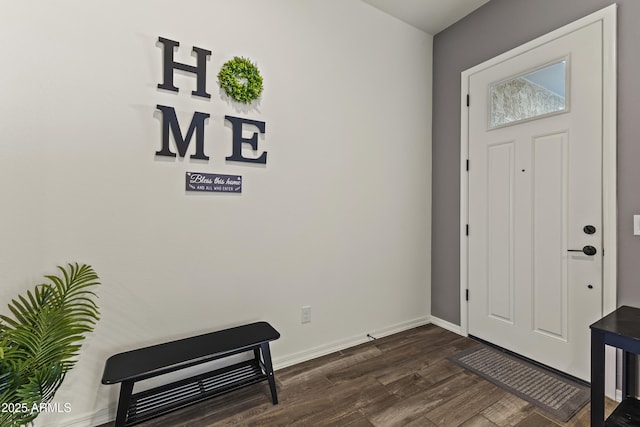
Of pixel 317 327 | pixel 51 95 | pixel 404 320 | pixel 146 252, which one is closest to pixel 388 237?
pixel 404 320

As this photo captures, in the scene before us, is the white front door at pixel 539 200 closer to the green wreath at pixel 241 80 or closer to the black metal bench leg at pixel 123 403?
the green wreath at pixel 241 80

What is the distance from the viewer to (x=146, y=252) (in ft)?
5.99

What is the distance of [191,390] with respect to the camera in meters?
1.81

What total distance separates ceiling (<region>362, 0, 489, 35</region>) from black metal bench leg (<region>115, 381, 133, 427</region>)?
3.30m

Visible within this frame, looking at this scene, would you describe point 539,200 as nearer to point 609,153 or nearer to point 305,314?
point 609,153

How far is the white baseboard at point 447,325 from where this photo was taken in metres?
2.89

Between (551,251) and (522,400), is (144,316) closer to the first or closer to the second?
(522,400)

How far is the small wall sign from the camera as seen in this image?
195 cm

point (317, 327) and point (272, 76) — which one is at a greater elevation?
point (272, 76)

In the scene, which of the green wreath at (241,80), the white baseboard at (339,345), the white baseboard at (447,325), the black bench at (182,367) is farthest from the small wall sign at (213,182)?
the white baseboard at (447,325)

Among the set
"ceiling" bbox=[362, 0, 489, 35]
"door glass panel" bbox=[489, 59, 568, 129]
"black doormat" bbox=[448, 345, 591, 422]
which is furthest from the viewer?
"ceiling" bbox=[362, 0, 489, 35]

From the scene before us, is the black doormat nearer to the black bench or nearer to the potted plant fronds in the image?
the black bench

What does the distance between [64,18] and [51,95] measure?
424mm

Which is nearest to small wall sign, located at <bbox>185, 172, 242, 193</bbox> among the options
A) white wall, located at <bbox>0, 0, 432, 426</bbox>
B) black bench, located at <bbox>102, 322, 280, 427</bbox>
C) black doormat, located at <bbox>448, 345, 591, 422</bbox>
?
white wall, located at <bbox>0, 0, 432, 426</bbox>
